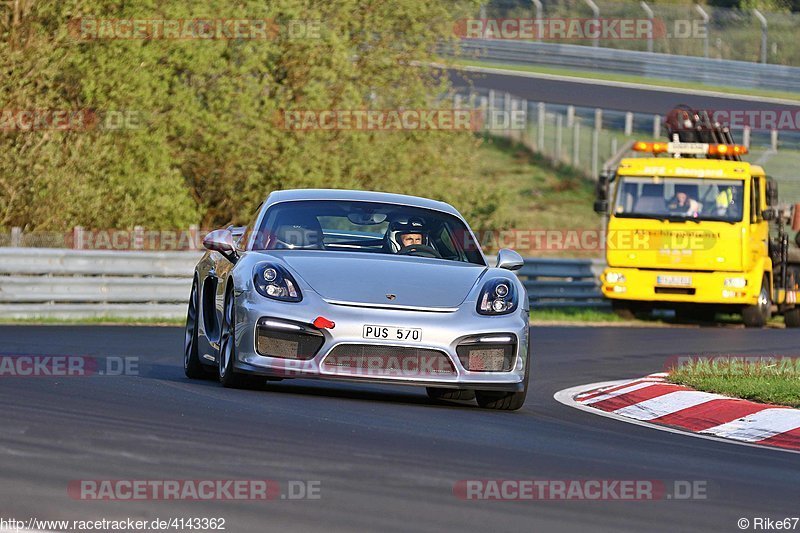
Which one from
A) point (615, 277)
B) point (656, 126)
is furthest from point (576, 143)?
point (615, 277)

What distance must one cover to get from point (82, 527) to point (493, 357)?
172 inches

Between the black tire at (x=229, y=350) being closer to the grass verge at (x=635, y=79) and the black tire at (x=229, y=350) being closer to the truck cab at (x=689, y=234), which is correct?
the truck cab at (x=689, y=234)

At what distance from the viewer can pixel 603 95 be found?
42.9 metres

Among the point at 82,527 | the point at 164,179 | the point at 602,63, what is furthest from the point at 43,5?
the point at 602,63

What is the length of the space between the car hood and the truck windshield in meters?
15.0

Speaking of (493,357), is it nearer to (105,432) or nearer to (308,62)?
(105,432)

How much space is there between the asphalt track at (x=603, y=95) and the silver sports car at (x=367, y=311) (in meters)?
30.5

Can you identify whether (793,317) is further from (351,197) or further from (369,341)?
(369,341)

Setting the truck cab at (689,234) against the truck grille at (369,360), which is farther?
the truck cab at (689,234)

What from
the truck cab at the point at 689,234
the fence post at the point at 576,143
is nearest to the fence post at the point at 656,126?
the fence post at the point at 576,143

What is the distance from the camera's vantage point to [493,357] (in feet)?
30.3

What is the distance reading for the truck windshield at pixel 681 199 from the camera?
24.1m

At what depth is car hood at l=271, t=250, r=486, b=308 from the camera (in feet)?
29.8

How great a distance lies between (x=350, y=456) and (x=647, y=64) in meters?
38.7
